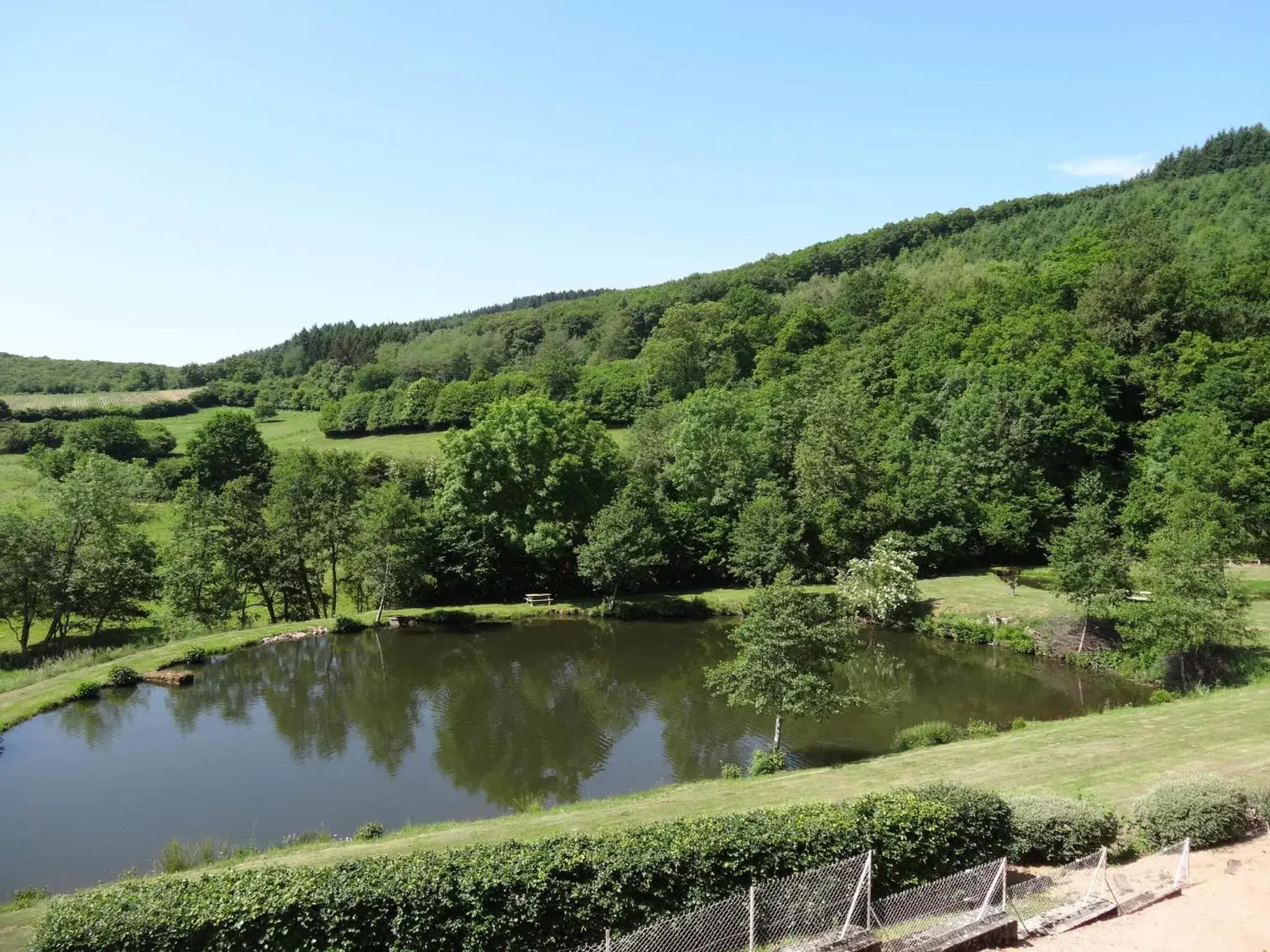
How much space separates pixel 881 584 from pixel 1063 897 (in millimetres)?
28830

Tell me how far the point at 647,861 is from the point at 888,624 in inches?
1339

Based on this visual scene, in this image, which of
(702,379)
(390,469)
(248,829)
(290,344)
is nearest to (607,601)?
(248,829)

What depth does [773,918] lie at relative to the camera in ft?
38.4

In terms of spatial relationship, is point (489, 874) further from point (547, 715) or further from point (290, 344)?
point (290, 344)

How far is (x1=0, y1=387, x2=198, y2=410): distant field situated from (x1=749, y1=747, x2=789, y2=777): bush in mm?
112662

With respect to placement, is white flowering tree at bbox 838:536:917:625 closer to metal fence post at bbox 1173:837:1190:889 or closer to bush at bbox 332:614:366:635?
metal fence post at bbox 1173:837:1190:889

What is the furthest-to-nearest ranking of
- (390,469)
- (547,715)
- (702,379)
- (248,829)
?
(702,379)
(390,469)
(547,715)
(248,829)

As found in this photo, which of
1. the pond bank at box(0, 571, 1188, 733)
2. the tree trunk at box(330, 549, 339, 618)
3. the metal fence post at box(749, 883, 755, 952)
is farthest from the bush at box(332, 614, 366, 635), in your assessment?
the metal fence post at box(749, 883, 755, 952)

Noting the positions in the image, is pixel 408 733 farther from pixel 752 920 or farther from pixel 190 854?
pixel 752 920

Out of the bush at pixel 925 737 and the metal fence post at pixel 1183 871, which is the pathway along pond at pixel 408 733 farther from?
the metal fence post at pixel 1183 871

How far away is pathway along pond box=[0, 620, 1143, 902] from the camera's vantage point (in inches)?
881

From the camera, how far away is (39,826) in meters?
21.8

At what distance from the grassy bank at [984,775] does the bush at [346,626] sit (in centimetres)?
2337

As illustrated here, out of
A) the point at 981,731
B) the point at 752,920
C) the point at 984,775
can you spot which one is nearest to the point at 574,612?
the point at 981,731
